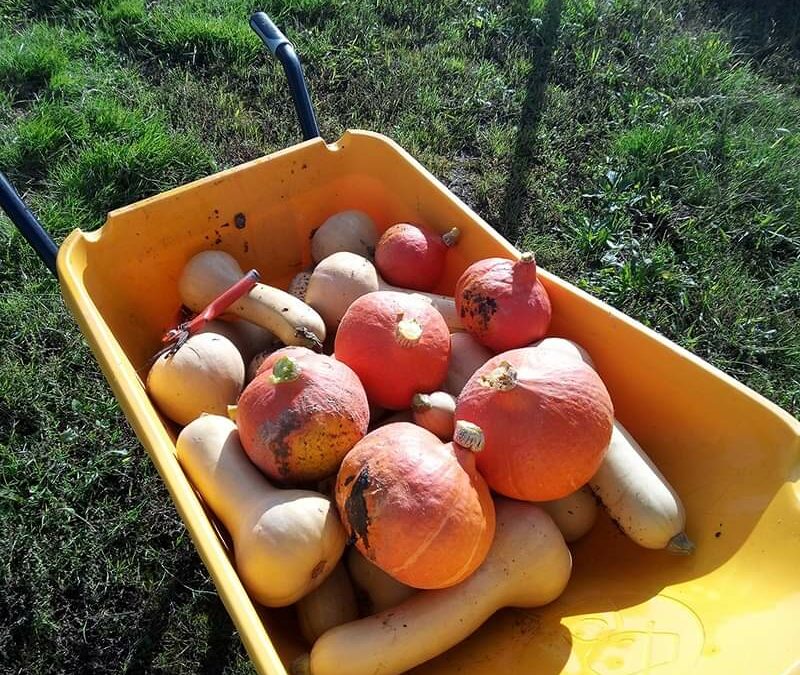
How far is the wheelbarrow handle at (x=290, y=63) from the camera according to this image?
1.97 m

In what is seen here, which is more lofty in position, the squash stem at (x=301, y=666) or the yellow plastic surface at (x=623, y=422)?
the yellow plastic surface at (x=623, y=422)

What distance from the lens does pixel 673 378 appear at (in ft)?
5.15

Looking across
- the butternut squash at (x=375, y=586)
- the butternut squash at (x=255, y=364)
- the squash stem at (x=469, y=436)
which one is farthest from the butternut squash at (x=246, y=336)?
the squash stem at (x=469, y=436)

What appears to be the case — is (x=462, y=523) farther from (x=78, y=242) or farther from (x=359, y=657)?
(x=78, y=242)

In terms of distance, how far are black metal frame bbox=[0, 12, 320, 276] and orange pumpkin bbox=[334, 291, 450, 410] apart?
2.30 ft

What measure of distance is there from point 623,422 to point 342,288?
77cm

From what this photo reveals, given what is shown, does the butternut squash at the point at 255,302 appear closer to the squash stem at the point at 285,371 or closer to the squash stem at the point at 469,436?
the squash stem at the point at 285,371

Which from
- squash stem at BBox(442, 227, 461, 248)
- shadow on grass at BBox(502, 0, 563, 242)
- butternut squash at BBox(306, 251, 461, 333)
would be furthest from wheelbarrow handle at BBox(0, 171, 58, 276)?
shadow on grass at BBox(502, 0, 563, 242)

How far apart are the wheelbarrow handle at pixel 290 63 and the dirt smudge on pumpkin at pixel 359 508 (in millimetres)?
1124

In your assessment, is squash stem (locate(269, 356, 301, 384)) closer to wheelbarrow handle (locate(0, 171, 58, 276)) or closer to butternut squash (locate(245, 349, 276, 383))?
butternut squash (locate(245, 349, 276, 383))

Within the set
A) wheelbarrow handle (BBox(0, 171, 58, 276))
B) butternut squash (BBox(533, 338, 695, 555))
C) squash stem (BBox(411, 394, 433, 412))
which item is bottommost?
butternut squash (BBox(533, 338, 695, 555))

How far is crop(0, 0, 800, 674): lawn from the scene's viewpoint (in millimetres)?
2143

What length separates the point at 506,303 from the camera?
1.63 m

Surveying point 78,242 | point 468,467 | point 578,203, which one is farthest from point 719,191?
point 78,242
